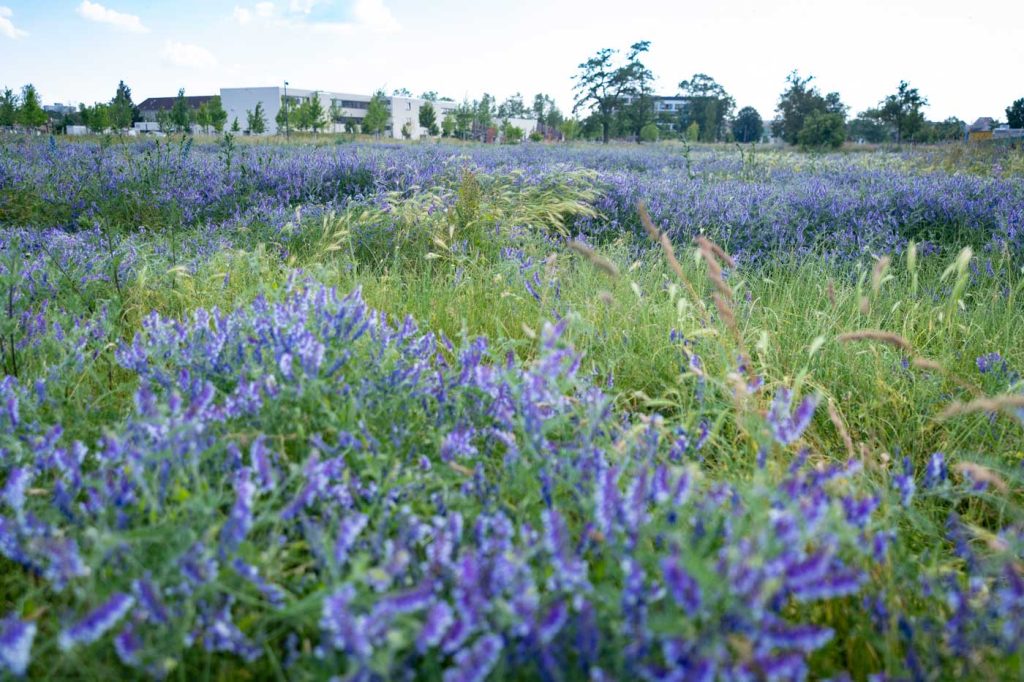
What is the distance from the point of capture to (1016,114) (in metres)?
31.0

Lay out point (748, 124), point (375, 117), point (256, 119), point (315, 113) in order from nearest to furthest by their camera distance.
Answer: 1. point (256, 119)
2. point (315, 113)
3. point (375, 117)
4. point (748, 124)

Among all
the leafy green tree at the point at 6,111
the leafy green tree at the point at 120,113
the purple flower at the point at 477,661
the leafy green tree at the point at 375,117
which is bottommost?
the purple flower at the point at 477,661

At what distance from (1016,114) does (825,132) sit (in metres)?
10.1

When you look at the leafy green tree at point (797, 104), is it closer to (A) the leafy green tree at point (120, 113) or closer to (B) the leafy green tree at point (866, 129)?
(B) the leafy green tree at point (866, 129)

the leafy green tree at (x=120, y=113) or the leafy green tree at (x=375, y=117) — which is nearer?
the leafy green tree at (x=120, y=113)

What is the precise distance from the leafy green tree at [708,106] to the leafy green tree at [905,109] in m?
24.4

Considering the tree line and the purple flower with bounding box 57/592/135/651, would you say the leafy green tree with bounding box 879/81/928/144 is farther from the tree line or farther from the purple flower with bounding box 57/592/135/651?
the purple flower with bounding box 57/592/135/651

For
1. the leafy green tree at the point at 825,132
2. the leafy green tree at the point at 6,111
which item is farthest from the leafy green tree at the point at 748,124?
the leafy green tree at the point at 6,111

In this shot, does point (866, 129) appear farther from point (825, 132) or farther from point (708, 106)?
point (825, 132)

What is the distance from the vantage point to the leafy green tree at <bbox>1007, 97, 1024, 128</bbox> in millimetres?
30375

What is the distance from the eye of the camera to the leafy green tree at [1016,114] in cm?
3038

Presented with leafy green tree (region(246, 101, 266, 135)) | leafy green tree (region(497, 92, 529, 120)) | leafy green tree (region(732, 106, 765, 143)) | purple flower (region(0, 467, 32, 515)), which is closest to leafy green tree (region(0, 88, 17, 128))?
leafy green tree (region(246, 101, 266, 135))

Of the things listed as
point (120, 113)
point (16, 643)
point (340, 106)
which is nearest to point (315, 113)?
point (120, 113)

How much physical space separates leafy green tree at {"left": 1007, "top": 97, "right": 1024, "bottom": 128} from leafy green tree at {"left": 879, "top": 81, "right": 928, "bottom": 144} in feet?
12.4
